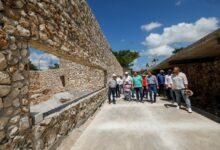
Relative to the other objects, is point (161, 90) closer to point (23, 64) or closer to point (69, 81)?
point (69, 81)

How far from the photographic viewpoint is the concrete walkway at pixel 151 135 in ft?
14.0

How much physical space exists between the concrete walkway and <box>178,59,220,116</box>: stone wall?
377cm

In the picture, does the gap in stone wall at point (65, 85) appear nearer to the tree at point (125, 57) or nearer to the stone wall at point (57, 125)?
the stone wall at point (57, 125)

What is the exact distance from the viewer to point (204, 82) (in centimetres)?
1129

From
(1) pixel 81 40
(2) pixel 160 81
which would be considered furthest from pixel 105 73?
(1) pixel 81 40

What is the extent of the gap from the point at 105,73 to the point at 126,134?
8828mm

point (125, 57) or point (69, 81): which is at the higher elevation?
point (125, 57)

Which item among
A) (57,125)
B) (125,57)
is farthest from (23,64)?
(125,57)

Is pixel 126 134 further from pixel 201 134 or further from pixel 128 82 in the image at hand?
pixel 128 82

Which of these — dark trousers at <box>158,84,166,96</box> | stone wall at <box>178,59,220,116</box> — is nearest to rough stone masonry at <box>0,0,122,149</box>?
stone wall at <box>178,59,220,116</box>

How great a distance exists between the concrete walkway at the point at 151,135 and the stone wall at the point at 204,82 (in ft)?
12.4

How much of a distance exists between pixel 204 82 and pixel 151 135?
24.9ft

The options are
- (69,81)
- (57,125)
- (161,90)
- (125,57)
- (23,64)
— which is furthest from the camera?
(125,57)

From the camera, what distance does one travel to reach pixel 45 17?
13.7 feet
